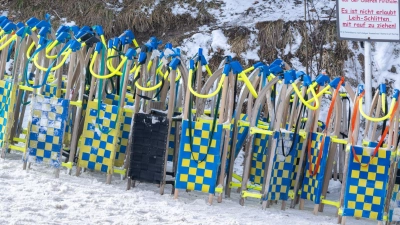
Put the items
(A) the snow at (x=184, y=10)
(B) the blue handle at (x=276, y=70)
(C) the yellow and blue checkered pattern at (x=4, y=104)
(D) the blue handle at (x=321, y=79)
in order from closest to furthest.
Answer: (D) the blue handle at (x=321, y=79) → (B) the blue handle at (x=276, y=70) → (C) the yellow and blue checkered pattern at (x=4, y=104) → (A) the snow at (x=184, y=10)

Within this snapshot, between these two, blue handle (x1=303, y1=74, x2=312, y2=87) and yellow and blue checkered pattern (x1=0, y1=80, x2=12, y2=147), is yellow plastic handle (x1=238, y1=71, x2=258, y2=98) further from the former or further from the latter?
yellow and blue checkered pattern (x1=0, y1=80, x2=12, y2=147)

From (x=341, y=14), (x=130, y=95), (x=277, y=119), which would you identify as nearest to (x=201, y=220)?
(x=277, y=119)

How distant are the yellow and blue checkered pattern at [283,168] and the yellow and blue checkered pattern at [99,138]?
151 centimetres

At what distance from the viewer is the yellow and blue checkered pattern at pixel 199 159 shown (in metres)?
6.05

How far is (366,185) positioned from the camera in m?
5.87

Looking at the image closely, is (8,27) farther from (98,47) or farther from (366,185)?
(366,185)

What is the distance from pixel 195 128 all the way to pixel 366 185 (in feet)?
5.12

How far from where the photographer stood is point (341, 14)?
7055mm

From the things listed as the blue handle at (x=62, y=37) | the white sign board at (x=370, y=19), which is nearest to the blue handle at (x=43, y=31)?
the blue handle at (x=62, y=37)

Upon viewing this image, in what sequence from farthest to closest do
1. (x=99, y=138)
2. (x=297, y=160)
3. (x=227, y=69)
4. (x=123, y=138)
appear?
(x=123, y=138) → (x=297, y=160) → (x=99, y=138) → (x=227, y=69)

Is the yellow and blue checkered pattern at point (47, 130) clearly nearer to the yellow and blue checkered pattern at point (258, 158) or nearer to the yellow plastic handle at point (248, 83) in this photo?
the yellow plastic handle at point (248, 83)

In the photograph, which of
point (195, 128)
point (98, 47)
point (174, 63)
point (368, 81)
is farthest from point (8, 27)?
point (368, 81)

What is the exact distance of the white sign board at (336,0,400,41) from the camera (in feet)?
22.7

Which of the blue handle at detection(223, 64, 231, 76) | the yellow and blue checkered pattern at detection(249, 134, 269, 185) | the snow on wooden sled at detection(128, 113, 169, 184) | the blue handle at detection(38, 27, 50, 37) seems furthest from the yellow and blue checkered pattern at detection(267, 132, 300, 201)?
the blue handle at detection(38, 27, 50, 37)
